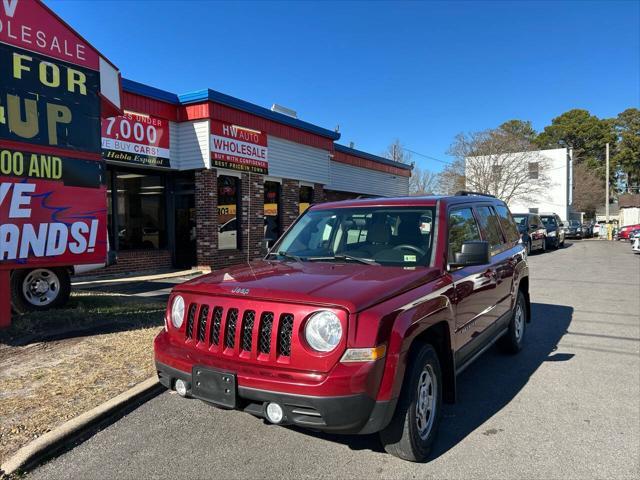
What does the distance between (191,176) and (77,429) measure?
1027 cm

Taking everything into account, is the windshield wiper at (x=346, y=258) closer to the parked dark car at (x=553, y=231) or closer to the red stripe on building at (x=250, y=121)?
the red stripe on building at (x=250, y=121)

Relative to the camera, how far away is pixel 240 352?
2.86 meters

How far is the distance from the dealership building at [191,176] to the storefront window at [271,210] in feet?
0.11

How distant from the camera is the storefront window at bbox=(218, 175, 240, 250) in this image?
1341 centimetres

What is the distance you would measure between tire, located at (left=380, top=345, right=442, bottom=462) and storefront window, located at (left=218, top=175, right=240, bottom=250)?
35.3 ft

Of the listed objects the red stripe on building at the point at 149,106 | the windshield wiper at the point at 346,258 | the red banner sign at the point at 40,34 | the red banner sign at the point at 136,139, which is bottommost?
the windshield wiper at the point at 346,258

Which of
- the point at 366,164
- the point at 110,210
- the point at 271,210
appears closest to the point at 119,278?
the point at 110,210

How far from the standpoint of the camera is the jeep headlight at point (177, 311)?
332 cm

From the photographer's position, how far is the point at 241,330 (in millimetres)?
2877

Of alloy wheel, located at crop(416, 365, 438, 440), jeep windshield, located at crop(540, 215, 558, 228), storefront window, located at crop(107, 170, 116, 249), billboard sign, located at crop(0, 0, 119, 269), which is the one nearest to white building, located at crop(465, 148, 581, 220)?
jeep windshield, located at crop(540, 215, 558, 228)

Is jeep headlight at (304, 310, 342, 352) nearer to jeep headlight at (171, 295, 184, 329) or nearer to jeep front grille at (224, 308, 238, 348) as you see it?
jeep front grille at (224, 308, 238, 348)

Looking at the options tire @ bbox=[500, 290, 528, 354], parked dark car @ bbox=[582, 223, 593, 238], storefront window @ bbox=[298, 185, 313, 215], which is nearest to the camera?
tire @ bbox=[500, 290, 528, 354]

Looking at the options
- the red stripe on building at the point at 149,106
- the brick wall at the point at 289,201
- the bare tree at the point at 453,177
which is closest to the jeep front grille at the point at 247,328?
the red stripe on building at the point at 149,106

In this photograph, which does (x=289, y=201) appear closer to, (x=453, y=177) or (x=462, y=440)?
(x=462, y=440)
